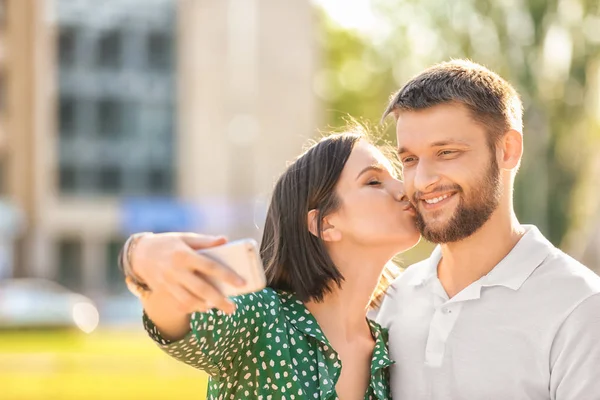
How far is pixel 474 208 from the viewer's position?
375cm

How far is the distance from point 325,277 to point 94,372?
1434 cm

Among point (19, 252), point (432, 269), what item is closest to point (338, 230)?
point (432, 269)

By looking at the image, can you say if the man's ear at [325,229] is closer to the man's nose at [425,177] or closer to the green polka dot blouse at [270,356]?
the green polka dot blouse at [270,356]

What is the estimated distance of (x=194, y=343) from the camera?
10.2 ft

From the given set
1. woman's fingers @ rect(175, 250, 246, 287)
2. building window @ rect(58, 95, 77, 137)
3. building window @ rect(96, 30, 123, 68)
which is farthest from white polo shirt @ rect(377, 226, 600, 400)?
building window @ rect(96, 30, 123, 68)

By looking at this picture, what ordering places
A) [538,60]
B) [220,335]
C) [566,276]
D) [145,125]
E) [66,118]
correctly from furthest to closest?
1. [145,125]
2. [66,118]
3. [538,60]
4. [566,276]
5. [220,335]

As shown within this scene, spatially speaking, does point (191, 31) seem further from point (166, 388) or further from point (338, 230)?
point (338, 230)

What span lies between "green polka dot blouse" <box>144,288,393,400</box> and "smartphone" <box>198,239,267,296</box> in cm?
61

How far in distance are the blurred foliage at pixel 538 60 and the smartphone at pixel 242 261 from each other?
2508 centimetres

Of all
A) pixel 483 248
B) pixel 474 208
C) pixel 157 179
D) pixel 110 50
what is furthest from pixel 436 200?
pixel 110 50

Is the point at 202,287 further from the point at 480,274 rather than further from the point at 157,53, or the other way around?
the point at 157,53

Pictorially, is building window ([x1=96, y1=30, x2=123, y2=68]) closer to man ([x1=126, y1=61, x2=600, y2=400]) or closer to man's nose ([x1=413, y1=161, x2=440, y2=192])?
man ([x1=126, y1=61, x2=600, y2=400])

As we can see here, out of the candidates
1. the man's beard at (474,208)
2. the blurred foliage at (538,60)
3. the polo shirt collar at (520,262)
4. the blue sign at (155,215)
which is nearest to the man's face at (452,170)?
the man's beard at (474,208)

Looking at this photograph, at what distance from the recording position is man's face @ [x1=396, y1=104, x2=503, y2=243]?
12.2ft
